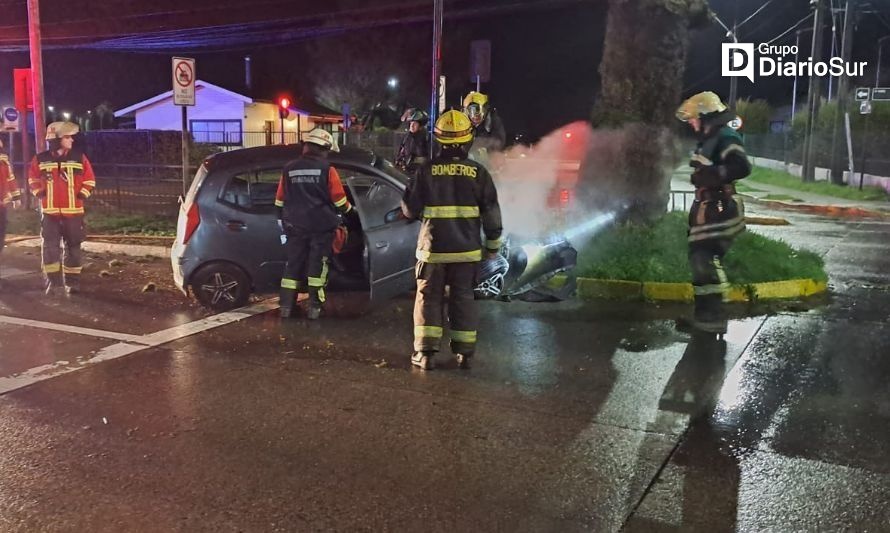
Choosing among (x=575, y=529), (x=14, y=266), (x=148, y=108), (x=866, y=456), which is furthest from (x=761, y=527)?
(x=148, y=108)

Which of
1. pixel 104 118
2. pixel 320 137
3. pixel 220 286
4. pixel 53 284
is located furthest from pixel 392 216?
pixel 104 118

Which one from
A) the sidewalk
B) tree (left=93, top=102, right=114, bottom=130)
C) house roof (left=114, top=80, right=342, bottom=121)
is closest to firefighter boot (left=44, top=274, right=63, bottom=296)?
the sidewalk

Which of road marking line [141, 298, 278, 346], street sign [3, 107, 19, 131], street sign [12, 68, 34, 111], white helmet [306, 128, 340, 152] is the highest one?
street sign [12, 68, 34, 111]

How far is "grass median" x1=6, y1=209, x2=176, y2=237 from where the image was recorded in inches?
528

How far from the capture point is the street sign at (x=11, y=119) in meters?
15.4

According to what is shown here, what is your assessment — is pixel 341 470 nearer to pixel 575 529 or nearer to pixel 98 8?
pixel 575 529

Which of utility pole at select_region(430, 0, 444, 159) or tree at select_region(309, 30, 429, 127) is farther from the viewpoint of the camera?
tree at select_region(309, 30, 429, 127)

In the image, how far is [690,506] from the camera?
373 cm

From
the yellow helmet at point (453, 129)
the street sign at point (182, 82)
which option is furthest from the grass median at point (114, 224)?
the yellow helmet at point (453, 129)

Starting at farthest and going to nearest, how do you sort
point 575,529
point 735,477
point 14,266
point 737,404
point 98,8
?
1. point 98,8
2. point 14,266
3. point 737,404
4. point 735,477
5. point 575,529

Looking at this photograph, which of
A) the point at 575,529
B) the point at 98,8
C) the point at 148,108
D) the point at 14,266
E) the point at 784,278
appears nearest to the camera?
the point at 575,529

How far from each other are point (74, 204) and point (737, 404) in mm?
7205

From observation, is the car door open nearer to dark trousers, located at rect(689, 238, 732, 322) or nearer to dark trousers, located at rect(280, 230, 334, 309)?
dark trousers, located at rect(280, 230, 334, 309)

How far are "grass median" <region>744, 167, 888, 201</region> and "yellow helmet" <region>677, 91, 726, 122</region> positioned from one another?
46.6 feet
